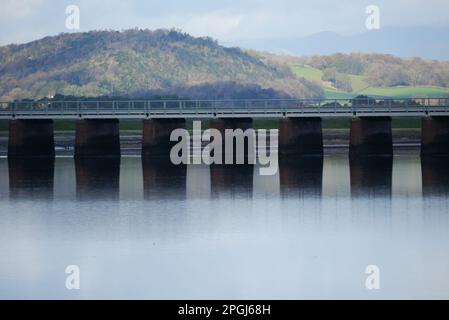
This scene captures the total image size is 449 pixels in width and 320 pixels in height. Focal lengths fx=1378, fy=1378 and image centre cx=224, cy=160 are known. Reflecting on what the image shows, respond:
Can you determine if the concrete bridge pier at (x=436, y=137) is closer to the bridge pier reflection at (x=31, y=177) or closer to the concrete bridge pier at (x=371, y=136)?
the concrete bridge pier at (x=371, y=136)

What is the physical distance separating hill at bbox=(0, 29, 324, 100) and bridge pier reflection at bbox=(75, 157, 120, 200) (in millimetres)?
49256

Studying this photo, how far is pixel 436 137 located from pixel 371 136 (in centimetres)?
373

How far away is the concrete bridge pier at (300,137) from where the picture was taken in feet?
263

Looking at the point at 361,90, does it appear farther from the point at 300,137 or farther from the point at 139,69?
the point at 300,137

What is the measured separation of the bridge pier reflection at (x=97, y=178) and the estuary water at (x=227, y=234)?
0.10 m

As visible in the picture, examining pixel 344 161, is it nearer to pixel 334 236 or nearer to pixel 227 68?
pixel 334 236

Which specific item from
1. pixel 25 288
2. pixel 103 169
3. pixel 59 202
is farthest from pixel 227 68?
pixel 25 288

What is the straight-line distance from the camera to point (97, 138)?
83625mm

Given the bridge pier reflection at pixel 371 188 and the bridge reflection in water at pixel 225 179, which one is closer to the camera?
the bridge pier reflection at pixel 371 188

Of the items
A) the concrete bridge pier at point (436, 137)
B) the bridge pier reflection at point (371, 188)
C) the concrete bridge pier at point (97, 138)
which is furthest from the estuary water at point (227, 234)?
the concrete bridge pier at point (97, 138)

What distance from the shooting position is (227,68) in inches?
5610
